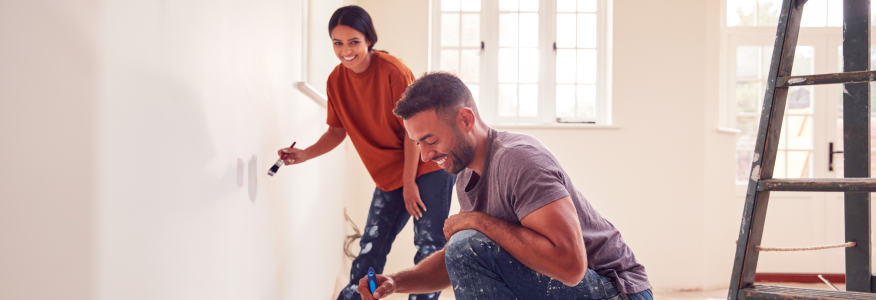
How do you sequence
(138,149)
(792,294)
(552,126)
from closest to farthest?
(138,149)
(792,294)
(552,126)

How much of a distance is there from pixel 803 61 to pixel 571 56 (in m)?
1.68

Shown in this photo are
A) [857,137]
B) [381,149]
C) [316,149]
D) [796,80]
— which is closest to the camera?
[796,80]

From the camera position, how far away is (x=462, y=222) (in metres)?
1.22

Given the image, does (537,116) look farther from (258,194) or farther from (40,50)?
(40,50)

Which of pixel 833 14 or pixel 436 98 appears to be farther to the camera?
pixel 833 14

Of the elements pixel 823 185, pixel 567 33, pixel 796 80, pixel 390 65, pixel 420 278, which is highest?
pixel 567 33

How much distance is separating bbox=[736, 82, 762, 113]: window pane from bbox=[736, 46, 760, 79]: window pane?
6 cm

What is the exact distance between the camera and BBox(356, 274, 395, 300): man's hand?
110 centimetres

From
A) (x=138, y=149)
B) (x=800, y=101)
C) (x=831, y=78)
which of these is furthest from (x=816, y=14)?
(x=138, y=149)

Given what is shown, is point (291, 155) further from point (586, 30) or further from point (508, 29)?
point (586, 30)

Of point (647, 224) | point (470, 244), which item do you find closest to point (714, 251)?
point (647, 224)

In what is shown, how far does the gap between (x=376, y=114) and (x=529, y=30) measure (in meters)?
2.08

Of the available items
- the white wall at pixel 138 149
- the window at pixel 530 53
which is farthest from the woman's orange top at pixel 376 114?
the window at pixel 530 53

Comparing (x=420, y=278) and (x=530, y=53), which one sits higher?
(x=530, y=53)
